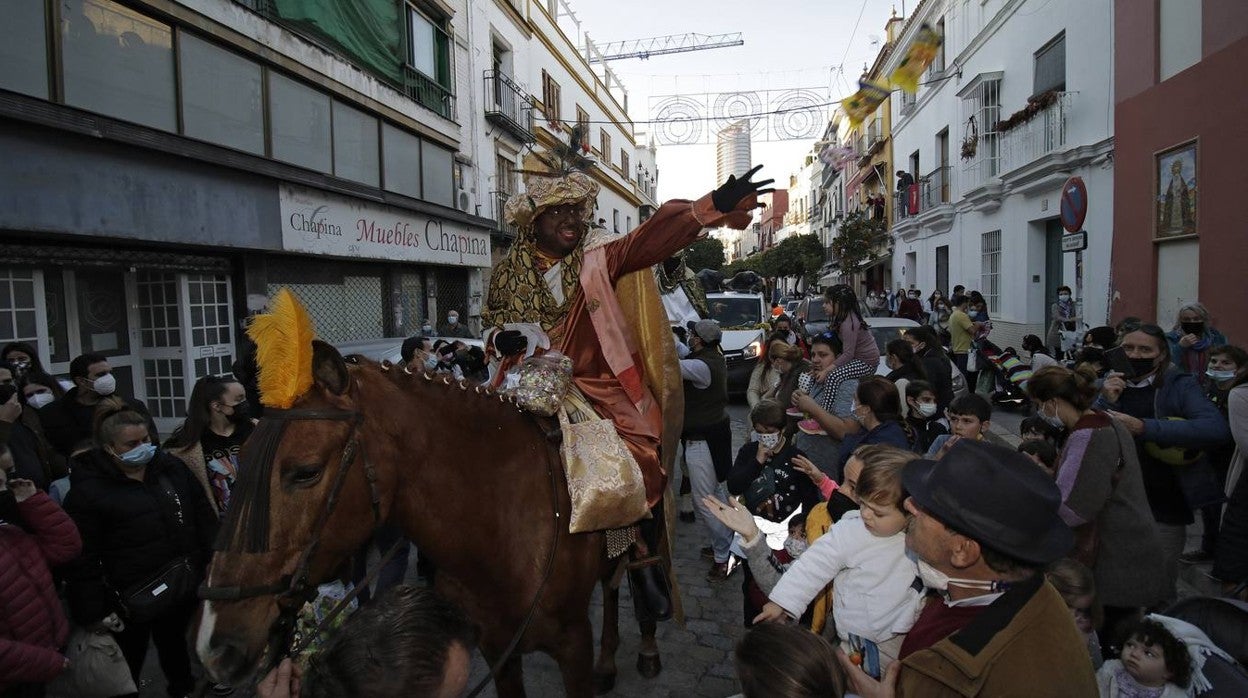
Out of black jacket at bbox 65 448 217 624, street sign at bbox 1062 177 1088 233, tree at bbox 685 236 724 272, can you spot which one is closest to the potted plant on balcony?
street sign at bbox 1062 177 1088 233

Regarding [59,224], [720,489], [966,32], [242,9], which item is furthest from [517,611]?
[966,32]

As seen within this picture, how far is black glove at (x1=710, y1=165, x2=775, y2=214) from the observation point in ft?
8.27

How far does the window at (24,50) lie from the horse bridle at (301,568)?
808 cm

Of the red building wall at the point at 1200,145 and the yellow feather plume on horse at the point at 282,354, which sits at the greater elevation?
the red building wall at the point at 1200,145

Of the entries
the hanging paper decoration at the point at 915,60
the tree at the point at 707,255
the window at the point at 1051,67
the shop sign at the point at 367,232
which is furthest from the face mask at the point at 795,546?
the tree at the point at 707,255

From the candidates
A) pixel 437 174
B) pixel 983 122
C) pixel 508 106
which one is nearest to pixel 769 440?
pixel 437 174

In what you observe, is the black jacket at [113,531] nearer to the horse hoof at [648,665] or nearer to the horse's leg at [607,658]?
the horse's leg at [607,658]

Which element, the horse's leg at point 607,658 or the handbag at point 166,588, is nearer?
the handbag at point 166,588

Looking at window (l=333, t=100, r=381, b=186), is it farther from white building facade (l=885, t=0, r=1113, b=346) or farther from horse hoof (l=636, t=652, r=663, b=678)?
white building facade (l=885, t=0, r=1113, b=346)

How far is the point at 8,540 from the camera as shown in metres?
2.75

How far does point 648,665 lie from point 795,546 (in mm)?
1342

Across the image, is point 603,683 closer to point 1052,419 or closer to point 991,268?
point 1052,419

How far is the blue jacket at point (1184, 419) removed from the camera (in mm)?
3822

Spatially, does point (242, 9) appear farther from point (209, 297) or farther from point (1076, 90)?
point (1076, 90)
